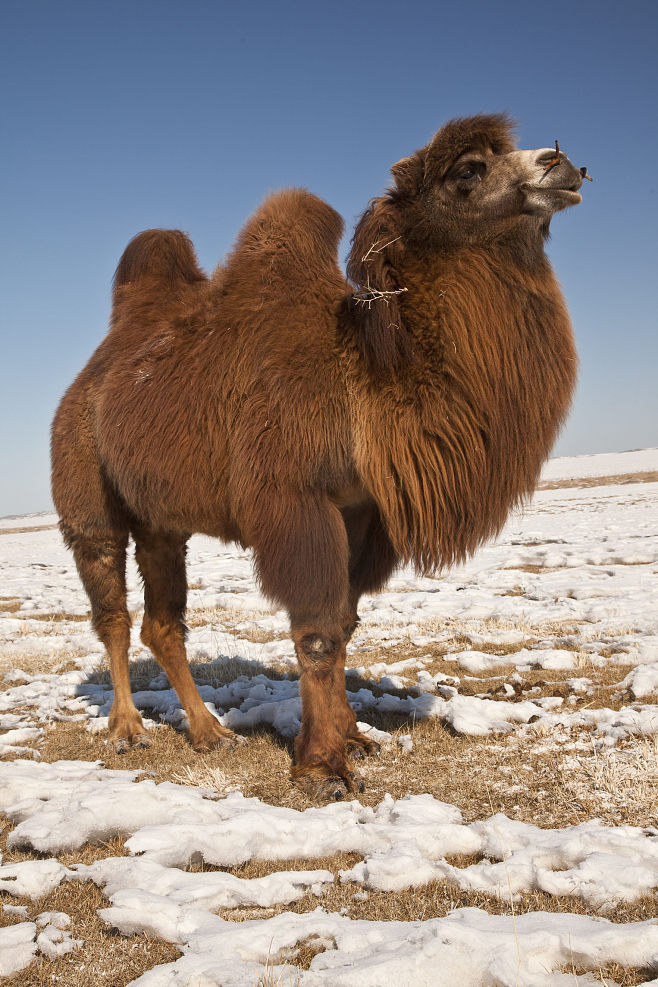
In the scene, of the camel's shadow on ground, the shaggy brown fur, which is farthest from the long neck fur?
the camel's shadow on ground

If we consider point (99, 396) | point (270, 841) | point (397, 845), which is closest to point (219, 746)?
point (270, 841)

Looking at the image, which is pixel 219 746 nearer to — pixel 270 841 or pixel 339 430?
pixel 270 841

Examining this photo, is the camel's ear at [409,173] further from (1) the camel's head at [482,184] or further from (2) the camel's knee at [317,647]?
(2) the camel's knee at [317,647]

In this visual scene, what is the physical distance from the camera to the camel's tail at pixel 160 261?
5.45 metres

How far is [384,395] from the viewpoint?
152 inches

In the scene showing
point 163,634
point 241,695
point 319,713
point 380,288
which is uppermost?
point 380,288

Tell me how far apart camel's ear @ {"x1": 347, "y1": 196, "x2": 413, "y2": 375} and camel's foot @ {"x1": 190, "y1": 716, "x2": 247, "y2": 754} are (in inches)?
95.9

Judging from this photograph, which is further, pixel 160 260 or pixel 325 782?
pixel 160 260

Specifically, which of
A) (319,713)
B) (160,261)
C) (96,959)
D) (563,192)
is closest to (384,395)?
(563,192)

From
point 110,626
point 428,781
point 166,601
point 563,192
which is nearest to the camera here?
point 563,192

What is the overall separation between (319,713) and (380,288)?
86.2 inches

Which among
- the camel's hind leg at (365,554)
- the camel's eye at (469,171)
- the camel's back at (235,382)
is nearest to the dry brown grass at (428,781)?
the camel's hind leg at (365,554)

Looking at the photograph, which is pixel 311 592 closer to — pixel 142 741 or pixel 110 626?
pixel 142 741

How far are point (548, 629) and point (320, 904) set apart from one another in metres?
4.80
